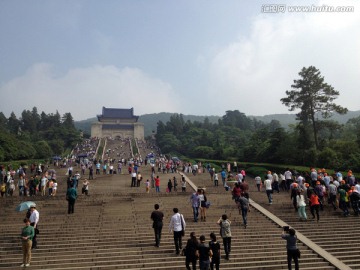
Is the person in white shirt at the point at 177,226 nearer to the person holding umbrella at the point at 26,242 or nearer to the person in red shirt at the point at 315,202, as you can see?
the person holding umbrella at the point at 26,242

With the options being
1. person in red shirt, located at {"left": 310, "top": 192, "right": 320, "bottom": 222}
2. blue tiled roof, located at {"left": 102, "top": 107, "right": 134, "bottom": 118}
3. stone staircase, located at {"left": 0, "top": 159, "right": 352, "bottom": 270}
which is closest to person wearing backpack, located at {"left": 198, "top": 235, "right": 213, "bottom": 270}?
stone staircase, located at {"left": 0, "top": 159, "right": 352, "bottom": 270}

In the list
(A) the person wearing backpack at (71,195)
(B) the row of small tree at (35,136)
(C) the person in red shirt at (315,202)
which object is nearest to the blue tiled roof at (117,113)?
(B) the row of small tree at (35,136)

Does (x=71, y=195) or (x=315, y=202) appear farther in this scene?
(x=71, y=195)

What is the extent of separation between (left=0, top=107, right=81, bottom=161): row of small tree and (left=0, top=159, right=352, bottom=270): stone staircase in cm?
2866

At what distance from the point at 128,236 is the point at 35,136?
6953 cm

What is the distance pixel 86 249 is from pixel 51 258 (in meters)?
1.03

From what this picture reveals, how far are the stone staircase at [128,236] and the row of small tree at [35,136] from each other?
94.0 feet

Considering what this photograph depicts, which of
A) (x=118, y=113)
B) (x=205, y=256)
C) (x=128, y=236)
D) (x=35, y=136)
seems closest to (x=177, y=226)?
(x=205, y=256)

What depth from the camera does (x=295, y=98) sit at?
29703 millimetres

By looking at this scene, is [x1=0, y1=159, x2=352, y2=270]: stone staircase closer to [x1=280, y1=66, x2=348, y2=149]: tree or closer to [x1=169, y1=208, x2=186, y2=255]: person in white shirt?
[x1=169, y1=208, x2=186, y2=255]: person in white shirt

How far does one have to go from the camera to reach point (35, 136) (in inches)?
2852

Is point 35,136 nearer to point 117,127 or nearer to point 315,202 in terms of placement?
point 117,127

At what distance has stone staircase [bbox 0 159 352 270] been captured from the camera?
27.3 feet

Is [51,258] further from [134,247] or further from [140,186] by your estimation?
[140,186]
